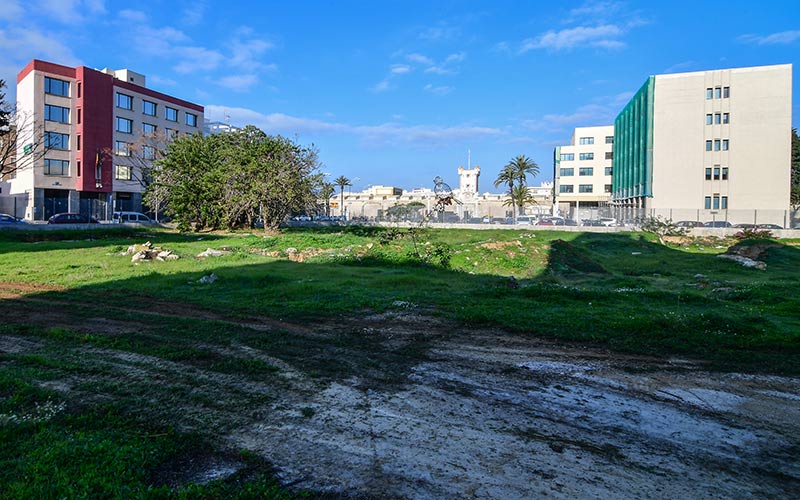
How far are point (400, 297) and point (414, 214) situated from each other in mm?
41780

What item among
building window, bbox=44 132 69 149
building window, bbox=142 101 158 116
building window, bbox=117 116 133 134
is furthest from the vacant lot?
building window, bbox=142 101 158 116

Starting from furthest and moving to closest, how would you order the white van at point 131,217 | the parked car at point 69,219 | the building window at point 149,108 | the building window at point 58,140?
1. the building window at point 149,108
2. the building window at point 58,140
3. the white van at point 131,217
4. the parked car at point 69,219

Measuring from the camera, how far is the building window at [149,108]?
68.8 m

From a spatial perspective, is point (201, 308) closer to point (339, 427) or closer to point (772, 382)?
point (339, 427)

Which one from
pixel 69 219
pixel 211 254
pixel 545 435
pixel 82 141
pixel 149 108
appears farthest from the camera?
pixel 149 108

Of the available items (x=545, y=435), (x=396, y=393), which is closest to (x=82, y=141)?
(x=396, y=393)

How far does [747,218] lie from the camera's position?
5159 centimetres

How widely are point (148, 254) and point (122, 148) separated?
5392 centimetres

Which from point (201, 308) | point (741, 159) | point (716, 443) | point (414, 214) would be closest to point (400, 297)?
point (201, 308)

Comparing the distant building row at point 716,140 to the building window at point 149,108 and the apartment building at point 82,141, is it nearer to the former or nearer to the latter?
the apartment building at point 82,141

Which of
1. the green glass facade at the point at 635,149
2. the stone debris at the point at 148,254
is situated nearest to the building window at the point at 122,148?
the stone debris at the point at 148,254

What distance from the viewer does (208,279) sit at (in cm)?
1509

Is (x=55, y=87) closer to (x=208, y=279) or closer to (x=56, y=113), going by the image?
(x=56, y=113)

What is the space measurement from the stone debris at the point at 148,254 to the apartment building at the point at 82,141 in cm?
4079
